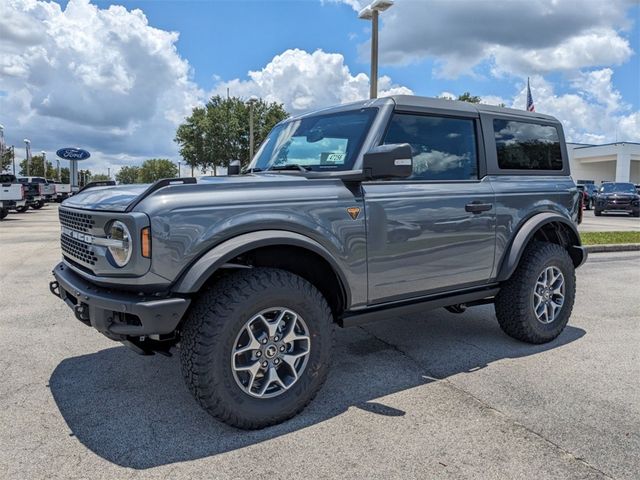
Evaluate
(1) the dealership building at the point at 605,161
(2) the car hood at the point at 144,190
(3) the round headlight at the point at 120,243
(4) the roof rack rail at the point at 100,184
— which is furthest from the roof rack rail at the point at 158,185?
(1) the dealership building at the point at 605,161

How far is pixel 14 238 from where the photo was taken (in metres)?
12.4

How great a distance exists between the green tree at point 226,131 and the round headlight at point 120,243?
3944 centimetres

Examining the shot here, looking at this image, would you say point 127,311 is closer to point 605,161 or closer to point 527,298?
point 527,298

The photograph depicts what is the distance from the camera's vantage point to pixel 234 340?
2895mm

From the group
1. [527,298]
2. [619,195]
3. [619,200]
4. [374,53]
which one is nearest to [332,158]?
[527,298]

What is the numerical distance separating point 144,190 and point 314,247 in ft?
3.40

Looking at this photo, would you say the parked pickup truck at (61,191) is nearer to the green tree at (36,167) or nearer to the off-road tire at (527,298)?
the off-road tire at (527,298)

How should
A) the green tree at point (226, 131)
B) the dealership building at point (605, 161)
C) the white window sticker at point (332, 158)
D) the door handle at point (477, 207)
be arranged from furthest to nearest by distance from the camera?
the dealership building at point (605, 161) < the green tree at point (226, 131) < the door handle at point (477, 207) < the white window sticker at point (332, 158)

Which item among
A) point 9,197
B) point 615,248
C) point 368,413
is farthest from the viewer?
point 9,197

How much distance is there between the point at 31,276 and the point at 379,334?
5.39 m

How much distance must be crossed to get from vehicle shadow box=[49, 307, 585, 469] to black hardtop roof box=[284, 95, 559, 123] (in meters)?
2.00

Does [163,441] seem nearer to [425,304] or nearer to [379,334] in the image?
[425,304]

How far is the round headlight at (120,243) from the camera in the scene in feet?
8.95

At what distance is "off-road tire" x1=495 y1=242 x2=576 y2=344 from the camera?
172 inches
